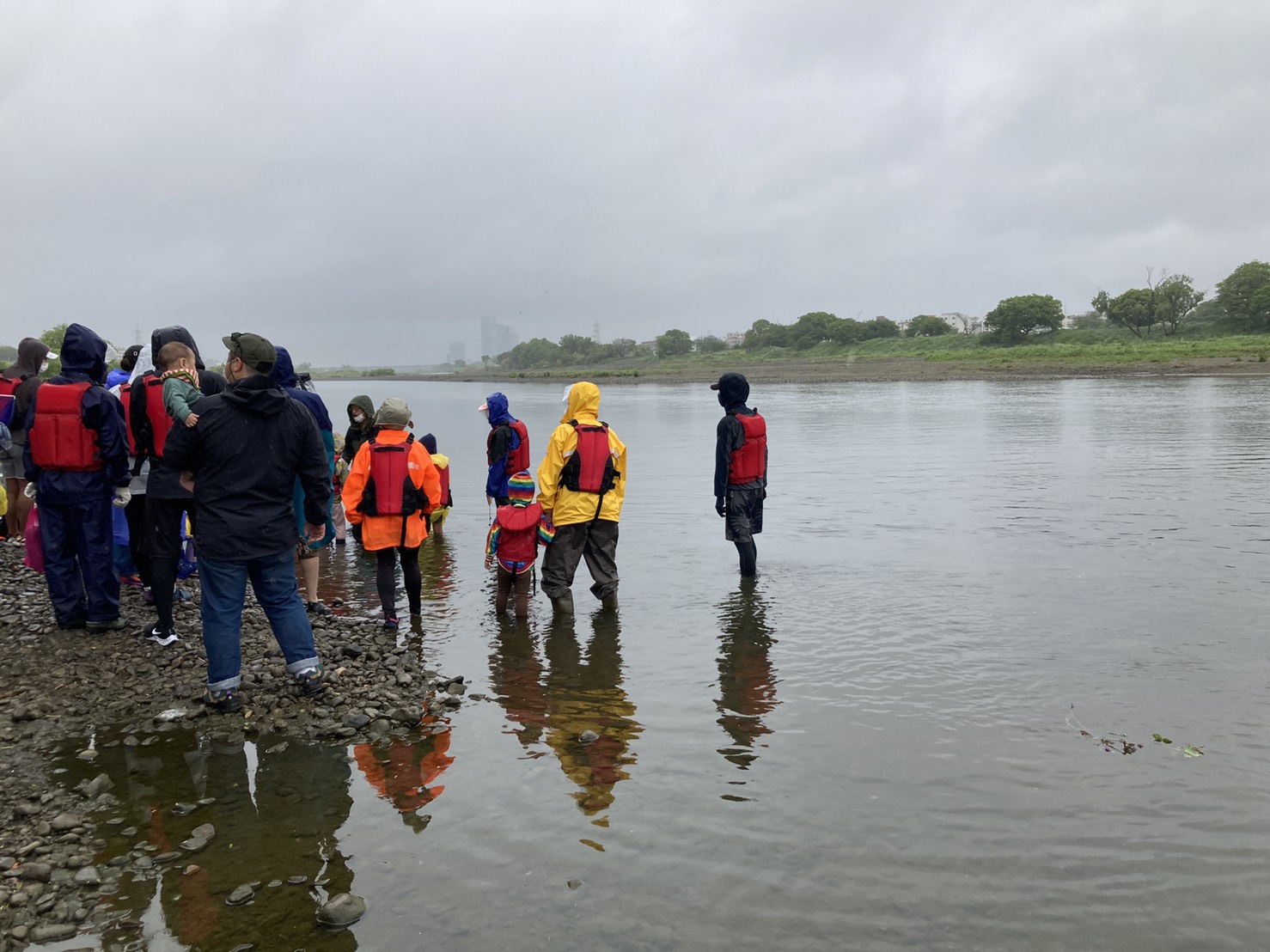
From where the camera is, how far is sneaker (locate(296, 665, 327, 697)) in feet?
19.1

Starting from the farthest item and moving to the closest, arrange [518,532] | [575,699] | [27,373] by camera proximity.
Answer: [27,373] → [518,532] → [575,699]

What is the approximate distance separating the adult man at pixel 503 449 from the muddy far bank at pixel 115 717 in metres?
2.02

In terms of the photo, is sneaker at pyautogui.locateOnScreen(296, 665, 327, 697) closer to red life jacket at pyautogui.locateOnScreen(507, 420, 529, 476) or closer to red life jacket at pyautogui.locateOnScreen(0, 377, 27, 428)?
red life jacket at pyautogui.locateOnScreen(507, 420, 529, 476)

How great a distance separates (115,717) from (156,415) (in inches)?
91.0

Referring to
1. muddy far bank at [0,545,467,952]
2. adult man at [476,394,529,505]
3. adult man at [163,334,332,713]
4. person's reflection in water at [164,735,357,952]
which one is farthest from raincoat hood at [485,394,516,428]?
person's reflection in water at [164,735,357,952]

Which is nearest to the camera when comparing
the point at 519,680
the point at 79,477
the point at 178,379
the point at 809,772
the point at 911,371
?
the point at 809,772

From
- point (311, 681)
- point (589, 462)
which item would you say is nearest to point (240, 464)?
point (311, 681)

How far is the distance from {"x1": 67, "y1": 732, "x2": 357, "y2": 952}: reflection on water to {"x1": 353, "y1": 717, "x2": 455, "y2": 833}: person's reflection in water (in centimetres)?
15

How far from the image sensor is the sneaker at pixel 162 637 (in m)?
6.75

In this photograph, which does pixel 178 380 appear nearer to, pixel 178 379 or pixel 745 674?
pixel 178 379

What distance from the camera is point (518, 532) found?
25.7 feet

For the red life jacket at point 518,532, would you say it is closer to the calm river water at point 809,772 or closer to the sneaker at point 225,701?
the calm river water at point 809,772

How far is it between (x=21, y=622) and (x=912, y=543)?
9391mm

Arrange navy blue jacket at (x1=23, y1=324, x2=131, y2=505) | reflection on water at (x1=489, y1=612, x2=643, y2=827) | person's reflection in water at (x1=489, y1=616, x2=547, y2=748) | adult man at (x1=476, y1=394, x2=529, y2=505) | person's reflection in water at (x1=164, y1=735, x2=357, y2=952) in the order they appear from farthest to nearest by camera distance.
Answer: adult man at (x1=476, y1=394, x2=529, y2=505) < navy blue jacket at (x1=23, y1=324, x2=131, y2=505) < person's reflection in water at (x1=489, y1=616, x2=547, y2=748) < reflection on water at (x1=489, y1=612, x2=643, y2=827) < person's reflection in water at (x1=164, y1=735, x2=357, y2=952)
